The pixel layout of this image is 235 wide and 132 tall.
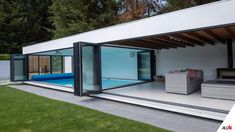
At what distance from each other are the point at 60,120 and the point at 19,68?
42.2 ft

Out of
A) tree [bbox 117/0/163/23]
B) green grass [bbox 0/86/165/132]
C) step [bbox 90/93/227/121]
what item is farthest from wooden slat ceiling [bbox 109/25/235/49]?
tree [bbox 117/0/163/23]

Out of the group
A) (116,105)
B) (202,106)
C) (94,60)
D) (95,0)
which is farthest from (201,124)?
(95,0)

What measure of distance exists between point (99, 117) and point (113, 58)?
1372cm

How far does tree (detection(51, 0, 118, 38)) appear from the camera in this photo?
22.9 metres

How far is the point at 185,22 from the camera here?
6168 mm

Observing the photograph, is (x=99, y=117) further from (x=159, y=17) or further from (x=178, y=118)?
(x=159, y=17)

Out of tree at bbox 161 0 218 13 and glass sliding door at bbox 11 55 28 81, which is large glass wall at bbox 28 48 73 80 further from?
tree at bbox 161 0 218 13

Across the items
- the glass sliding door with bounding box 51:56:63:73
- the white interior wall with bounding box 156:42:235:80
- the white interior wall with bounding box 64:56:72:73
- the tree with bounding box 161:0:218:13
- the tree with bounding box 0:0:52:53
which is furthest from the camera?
the tree with bounding box 0:0:52:53

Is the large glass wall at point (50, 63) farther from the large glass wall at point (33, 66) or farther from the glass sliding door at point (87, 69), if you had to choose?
the glass sliding door at point (87, 69)

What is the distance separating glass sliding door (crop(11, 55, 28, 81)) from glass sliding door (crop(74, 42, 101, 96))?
31.8 ft

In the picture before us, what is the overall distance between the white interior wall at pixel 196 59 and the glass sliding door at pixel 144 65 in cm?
65

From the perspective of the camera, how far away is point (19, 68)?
668 inches

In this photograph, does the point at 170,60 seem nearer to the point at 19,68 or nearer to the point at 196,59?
the point at 196,59

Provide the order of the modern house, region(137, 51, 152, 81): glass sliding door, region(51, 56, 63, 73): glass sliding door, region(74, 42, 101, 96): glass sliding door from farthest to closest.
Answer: region(51, 56, 63, 73): glass sliding door → region(137, 51, 152, 81): glass sliding door → region(74, 42, 101, 96): glass sliding door → the modern house
